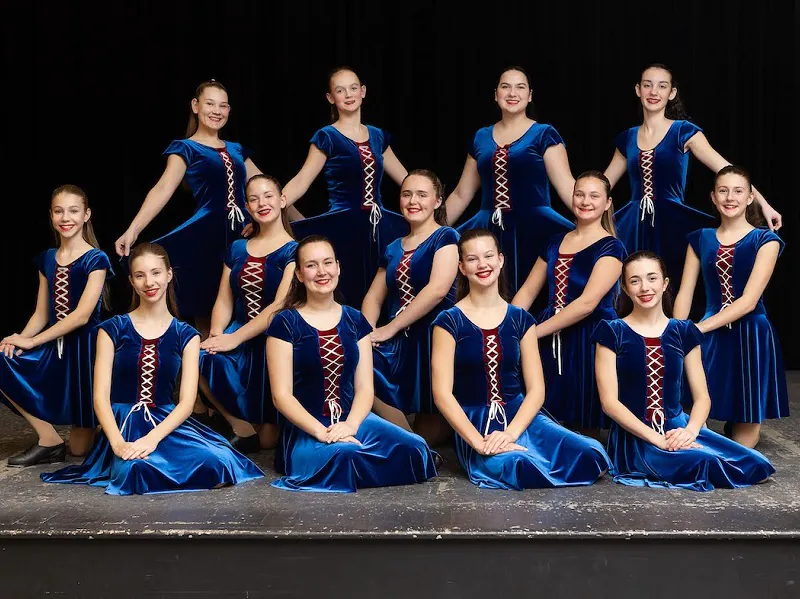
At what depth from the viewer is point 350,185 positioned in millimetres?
4445

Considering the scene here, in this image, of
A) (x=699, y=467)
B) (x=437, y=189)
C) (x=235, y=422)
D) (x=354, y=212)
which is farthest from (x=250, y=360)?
(x=699, y=467)

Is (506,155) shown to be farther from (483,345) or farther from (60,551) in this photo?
(60,551)

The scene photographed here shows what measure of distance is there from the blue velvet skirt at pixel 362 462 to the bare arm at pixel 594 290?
748mm

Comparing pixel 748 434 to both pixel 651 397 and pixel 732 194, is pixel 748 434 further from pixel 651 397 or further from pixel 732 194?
pixel 732 194

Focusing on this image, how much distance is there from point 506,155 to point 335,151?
0.71 metres

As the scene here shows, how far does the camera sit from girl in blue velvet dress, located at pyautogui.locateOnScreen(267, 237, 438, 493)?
346 cm

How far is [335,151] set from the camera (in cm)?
441

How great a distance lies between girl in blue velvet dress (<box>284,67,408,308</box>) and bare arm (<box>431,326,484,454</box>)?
36.0 inches

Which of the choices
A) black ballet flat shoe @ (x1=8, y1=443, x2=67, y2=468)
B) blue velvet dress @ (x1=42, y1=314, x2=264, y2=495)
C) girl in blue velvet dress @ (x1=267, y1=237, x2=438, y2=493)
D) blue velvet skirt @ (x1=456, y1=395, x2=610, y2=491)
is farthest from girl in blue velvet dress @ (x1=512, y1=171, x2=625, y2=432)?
black ballet flat shoe @ (x1=8, y1=443, x2=67, y2=468)

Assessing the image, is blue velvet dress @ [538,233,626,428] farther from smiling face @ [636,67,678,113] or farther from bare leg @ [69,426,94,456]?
bare leg @ [69,426,94,456]

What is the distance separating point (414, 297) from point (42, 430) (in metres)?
1.48

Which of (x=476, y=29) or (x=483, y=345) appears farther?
(x=476, y=29)

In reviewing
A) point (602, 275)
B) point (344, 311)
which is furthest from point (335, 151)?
point (602, 275)

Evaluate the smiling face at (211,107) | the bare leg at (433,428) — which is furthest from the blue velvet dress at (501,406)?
the smiling face at (211,107)
